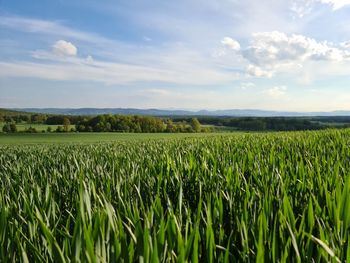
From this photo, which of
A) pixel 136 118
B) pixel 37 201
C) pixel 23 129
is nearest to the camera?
pixel 37 201

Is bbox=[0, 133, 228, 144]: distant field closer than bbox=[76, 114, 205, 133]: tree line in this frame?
Yes

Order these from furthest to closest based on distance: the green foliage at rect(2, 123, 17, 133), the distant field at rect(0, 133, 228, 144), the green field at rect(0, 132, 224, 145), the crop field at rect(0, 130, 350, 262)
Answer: the green foliage at rect(2, 123, 17, 133)
the distant field at rect(0, 133, 228, 144)
the green field at rect(0, 132, 224, 145)
the crop field at rect(0, 130, 350, 262)

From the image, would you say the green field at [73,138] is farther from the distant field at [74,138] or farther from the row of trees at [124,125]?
the row of trees at [124,125]

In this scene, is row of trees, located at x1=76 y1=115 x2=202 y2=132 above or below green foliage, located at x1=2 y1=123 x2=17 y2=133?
above

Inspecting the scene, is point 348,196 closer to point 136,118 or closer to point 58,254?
point 58,254

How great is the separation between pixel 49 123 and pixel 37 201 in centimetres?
6855

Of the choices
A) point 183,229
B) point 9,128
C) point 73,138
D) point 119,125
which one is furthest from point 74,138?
point 183,229

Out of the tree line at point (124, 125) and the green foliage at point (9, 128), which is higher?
the tree line at point (124, 125)

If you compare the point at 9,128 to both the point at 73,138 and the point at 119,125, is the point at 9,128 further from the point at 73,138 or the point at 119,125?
the point at 73,138

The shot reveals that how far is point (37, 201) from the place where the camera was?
5.47 feet

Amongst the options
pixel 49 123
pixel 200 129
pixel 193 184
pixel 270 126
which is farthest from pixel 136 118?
pixel 193 184

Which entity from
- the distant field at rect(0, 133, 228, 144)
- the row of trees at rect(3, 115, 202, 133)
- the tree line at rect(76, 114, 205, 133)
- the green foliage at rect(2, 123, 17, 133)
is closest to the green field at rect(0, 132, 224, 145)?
the distant field at rect(0, 133, 228, 144)

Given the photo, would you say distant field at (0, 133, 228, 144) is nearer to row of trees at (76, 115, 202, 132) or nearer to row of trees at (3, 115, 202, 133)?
row of trees at (3, 115, 202, 133)

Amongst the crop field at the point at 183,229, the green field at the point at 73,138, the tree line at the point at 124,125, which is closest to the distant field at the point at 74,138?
the green field at the point at 73,138
